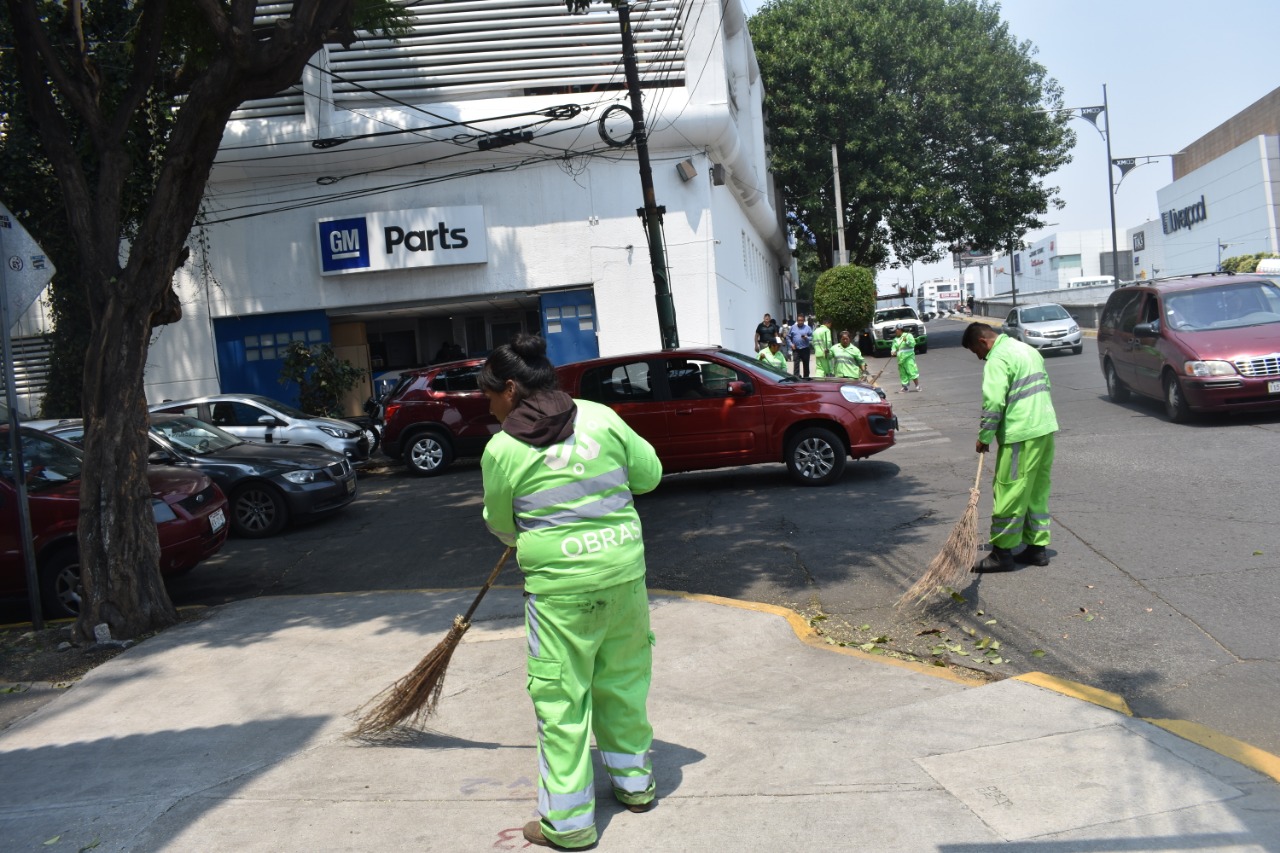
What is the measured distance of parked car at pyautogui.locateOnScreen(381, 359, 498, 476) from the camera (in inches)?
645

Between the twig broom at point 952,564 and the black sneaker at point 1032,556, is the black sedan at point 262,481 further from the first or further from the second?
the black sneaker at point 1032,556

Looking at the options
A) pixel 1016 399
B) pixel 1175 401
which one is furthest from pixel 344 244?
pixel 1016 399

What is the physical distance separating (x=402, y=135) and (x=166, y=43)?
9581 mm

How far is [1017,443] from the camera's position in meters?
7.48

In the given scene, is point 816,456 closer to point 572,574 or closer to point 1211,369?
point 1211,369

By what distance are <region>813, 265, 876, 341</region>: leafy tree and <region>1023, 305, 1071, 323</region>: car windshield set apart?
5399 mm

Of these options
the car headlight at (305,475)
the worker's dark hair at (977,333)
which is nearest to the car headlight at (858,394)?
the worker's dark hair at (977,333)

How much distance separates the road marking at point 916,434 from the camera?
14719mm

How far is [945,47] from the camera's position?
39.8 meters

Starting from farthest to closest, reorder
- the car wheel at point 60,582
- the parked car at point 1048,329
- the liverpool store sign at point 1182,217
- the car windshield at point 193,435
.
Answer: the liverpool store sign at point 1182,217, the parked car at point 1048,329, the car windshield at point 193,435, the car wheel at point 60,582

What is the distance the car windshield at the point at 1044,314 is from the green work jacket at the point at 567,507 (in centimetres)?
2766

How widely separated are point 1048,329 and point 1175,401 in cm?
1562

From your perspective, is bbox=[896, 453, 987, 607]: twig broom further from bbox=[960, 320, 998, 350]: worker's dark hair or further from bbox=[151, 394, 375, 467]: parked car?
bbox=[151, 394, 375, 467]: parked car

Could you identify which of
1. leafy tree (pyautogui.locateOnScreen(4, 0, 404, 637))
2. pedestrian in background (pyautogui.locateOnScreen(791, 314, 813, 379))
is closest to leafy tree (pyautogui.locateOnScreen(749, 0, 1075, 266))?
pedestrian in background (pyautogui.locateOnScreen(791, 314, 813, 379))
